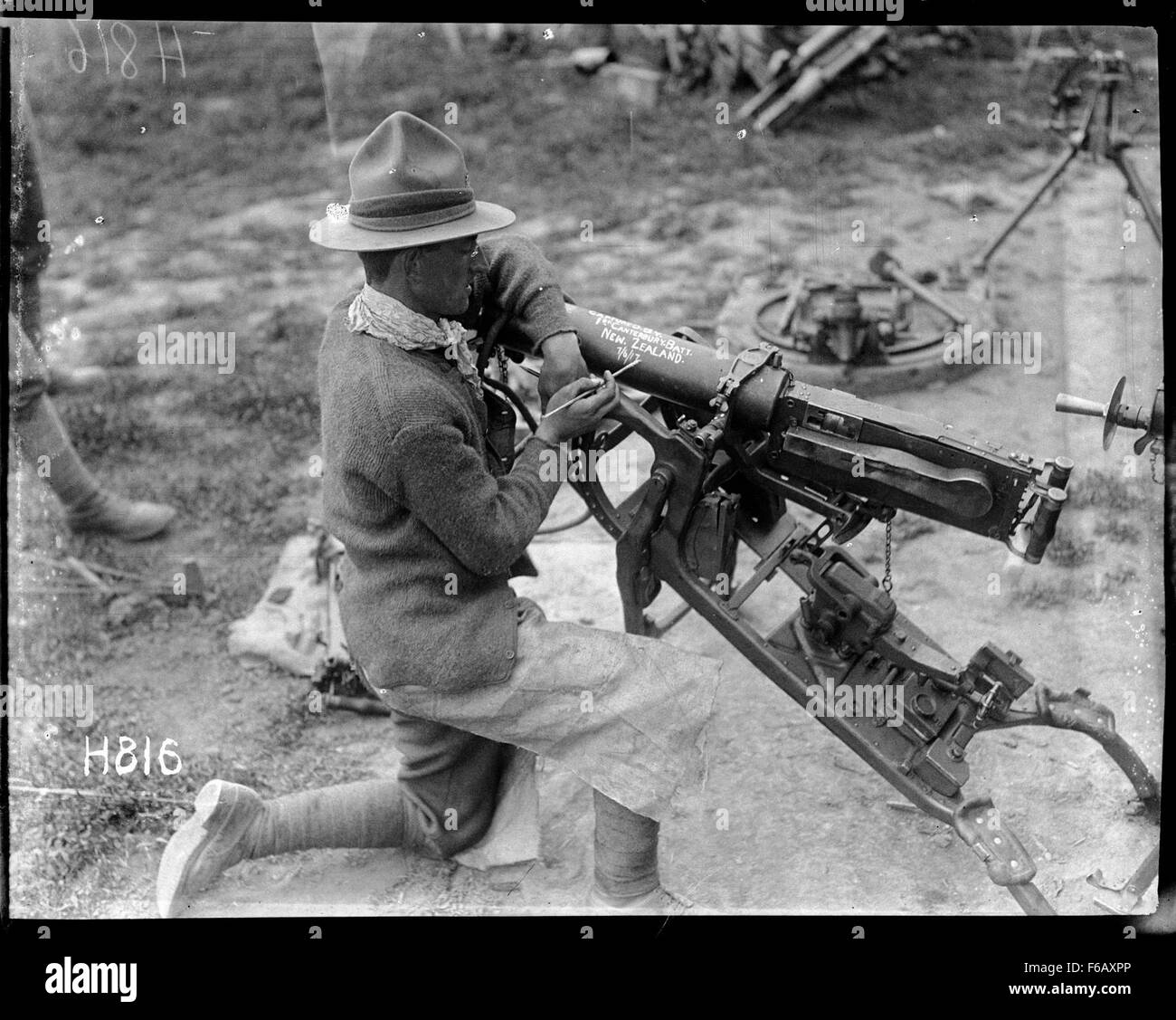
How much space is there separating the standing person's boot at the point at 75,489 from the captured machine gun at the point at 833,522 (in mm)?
2501

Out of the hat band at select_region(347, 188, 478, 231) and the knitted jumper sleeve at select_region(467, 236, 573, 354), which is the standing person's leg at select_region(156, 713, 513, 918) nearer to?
the knitted jumper sleeve at select_region(467, 236, 573, 354)

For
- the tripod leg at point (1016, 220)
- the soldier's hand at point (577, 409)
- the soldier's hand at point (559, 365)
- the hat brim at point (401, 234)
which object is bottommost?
the tripod leg at point (1016, 220)

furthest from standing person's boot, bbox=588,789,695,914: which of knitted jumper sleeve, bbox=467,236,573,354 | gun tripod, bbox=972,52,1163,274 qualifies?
gun tripod, bbox=972,52,1163,274

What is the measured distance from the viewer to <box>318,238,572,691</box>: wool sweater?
345 centimetres

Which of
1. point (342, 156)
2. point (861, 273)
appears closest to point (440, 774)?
point (861, 273)

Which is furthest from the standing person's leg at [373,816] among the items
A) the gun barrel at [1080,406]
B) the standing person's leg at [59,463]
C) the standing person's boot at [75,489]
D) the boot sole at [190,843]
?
the standing person's boot at [75,489]

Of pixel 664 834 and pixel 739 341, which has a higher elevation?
pixel 739 341

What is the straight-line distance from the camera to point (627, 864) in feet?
13.1

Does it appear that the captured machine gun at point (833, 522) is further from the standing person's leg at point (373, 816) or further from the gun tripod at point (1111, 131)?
the gun tripod at point (1111, 131)

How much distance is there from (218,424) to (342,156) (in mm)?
2701

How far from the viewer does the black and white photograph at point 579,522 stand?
3707 millimetres
